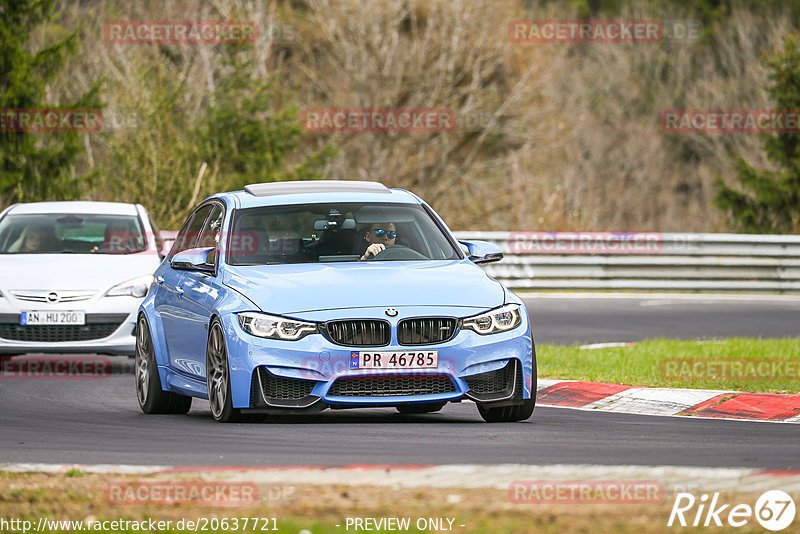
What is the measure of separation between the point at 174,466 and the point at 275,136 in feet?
84.9

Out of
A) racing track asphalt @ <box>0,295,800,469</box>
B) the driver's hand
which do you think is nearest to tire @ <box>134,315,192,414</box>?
racing track asphalt @ <box>0,295,800,469</box>

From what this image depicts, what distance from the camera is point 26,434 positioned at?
9.77m

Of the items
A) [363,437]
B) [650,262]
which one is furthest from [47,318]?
[650,262]

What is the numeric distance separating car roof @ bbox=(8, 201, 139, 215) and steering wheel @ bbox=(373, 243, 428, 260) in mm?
6844

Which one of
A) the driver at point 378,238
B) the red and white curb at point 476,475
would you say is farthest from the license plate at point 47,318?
the red and white curb at point 476,475

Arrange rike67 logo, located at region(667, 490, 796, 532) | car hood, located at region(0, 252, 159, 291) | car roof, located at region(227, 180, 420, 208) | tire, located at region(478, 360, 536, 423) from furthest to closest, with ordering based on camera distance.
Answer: car hood, located at region(0, 252, 159, 291)
car roof, located at region(227, 180, 420, 208)
tire, located at region(478, 360, 536, 423)
rike67 logo, located at region(667, 490, 796, 532)

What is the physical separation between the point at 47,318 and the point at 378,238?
5.21 m

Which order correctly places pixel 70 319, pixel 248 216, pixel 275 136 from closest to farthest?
pixel 248 216
pixel 70 319
pixel 275 136

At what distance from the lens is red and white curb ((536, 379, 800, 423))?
1105 cm

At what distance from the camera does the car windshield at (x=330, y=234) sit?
1070cm

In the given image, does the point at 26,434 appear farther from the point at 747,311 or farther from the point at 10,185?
the point at 10,185

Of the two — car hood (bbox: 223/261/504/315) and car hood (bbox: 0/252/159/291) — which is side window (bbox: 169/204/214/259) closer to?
car hood (bbox: 223/261/504/315)

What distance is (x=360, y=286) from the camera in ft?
32.3

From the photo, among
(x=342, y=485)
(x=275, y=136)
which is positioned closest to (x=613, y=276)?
(x=275, y=136)
